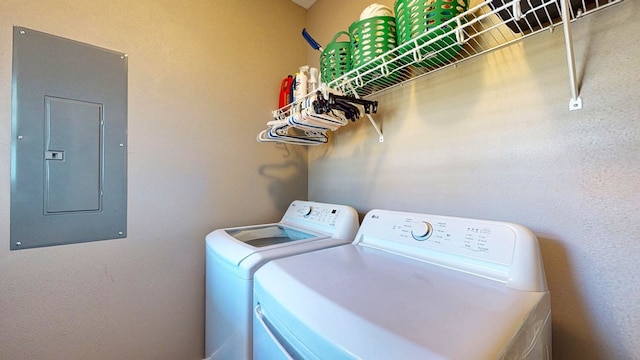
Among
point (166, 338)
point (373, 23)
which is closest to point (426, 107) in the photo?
point (373, 23)

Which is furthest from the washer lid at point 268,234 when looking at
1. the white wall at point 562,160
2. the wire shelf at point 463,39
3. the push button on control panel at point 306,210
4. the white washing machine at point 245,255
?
the wire shelf at point 463,39

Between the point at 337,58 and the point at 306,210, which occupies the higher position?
the point at 337,58

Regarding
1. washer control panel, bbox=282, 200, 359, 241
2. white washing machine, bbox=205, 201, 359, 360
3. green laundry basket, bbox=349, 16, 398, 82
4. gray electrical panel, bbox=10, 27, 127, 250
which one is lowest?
white washing machine, bbox=205, 201, 359, 360

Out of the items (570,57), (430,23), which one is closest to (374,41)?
(430,23)

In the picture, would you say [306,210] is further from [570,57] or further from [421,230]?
[570,57]

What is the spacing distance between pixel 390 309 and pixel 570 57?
0.92 metres

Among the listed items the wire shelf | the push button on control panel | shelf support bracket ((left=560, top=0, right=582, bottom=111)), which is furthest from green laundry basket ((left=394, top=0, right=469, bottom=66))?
the push button on control panel

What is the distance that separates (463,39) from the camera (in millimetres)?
878

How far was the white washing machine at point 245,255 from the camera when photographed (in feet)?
3.08

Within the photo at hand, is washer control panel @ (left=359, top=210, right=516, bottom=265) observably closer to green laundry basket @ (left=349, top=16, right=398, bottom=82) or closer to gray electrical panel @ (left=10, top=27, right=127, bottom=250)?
green laundry basket @ (left=349, top=16, right=398, bottom=82)

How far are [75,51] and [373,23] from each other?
147 cm

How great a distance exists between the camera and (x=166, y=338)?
1.42m

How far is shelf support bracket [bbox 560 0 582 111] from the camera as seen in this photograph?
686 millimetres

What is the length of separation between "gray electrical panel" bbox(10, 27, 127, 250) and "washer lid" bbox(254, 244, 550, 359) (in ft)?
3.37
